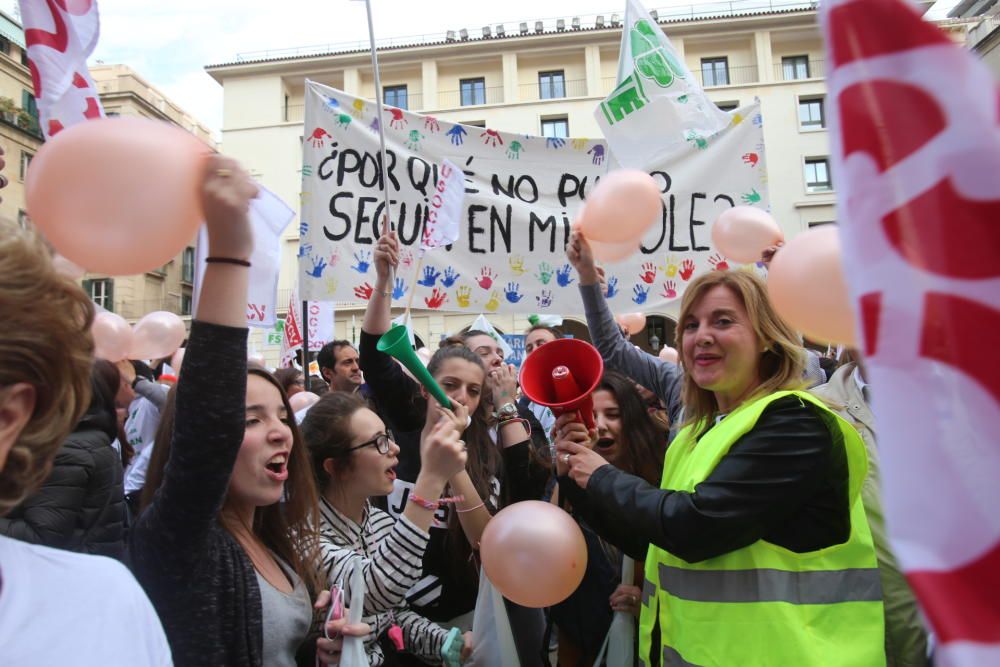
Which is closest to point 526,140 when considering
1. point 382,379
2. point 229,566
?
point 382,379

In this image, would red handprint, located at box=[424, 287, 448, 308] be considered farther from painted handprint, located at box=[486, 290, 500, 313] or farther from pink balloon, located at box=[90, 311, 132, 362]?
pink balloon, located at box=[90, 311, 132, 362]

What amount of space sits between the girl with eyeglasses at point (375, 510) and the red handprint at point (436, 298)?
1.84 meters

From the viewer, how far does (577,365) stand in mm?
2299

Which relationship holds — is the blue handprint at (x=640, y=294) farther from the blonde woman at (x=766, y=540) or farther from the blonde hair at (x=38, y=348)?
the blonde hair at (x=38, y=348)

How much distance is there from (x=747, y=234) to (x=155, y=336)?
4294mm

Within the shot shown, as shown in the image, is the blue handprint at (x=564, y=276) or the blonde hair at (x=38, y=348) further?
the blue handprint at (x=564, y=276)

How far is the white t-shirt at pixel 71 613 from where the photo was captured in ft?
2.74

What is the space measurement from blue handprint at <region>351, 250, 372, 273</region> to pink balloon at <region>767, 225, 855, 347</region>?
291 centimetres

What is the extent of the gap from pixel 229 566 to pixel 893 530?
4.23ft

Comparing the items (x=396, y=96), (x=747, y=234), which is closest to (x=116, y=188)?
(x=747, y=234)

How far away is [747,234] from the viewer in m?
3.57

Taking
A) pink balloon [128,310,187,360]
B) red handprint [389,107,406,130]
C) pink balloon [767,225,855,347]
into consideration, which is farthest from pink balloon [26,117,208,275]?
pink balloon [128,310,187,360]

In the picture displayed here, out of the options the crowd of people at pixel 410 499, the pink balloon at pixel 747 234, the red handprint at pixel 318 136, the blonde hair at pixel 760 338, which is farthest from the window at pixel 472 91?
the blonde hair at pixel 760 338

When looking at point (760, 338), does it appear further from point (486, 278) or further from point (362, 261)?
point (362, 261)
